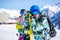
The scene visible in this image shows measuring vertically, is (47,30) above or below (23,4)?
below

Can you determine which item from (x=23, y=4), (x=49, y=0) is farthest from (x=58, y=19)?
(x=23, y=4)

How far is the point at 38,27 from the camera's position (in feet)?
4.93

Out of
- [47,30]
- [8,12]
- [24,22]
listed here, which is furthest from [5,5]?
[47,30]

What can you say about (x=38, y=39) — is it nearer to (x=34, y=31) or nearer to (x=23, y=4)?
(x=34, y=31)

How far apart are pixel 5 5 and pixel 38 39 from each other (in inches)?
31.8

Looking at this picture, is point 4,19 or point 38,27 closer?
point 38,27

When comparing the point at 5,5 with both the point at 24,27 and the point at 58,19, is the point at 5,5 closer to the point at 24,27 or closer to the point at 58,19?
the point at 58,19

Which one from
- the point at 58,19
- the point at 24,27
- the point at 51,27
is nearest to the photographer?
the point at 51,27

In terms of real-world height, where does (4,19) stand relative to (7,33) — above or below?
above

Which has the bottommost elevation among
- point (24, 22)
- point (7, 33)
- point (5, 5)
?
point (7, 33)

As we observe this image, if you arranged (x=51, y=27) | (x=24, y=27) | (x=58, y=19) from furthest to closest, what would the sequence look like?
(x=58, y=19) < (x=24, y=27) < (x=51, y=27)

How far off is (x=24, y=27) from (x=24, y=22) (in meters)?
0.05

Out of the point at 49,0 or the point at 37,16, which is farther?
the point at 49,0

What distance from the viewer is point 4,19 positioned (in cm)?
214
